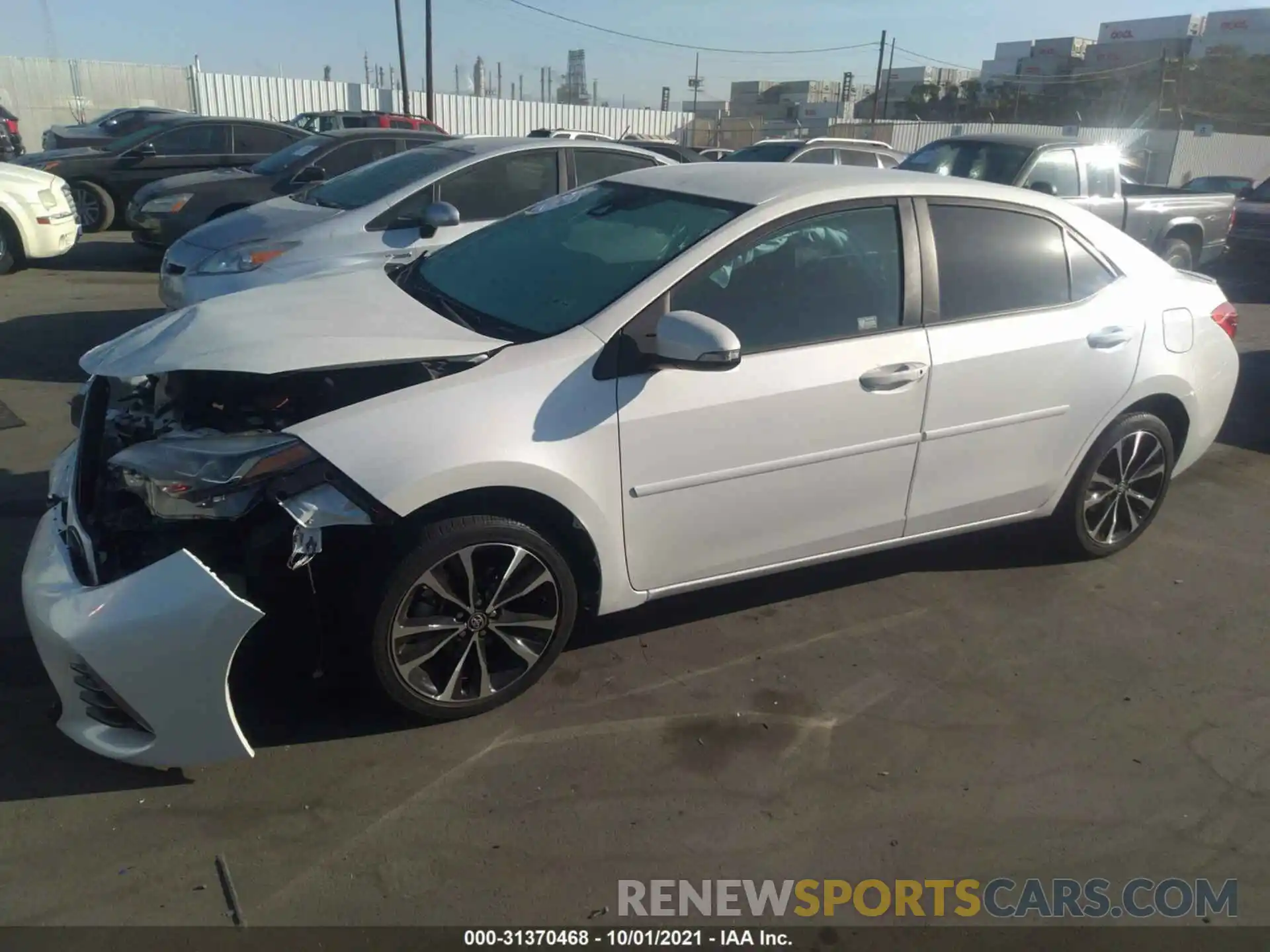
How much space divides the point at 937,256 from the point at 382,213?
4149 mm

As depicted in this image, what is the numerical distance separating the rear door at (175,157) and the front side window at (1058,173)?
10085 millimetres

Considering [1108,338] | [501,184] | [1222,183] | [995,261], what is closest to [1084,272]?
[1108,338]

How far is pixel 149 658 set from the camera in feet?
8.59

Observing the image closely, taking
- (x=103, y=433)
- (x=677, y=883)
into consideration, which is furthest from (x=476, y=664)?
(x=103, y=433)

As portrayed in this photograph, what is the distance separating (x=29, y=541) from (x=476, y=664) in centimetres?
239

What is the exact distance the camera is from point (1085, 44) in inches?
3465

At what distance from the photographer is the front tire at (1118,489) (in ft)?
14.5

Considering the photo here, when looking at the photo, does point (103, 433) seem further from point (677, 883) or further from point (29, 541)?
point (677, 883)

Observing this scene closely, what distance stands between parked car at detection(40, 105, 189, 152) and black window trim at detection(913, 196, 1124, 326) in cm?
1587

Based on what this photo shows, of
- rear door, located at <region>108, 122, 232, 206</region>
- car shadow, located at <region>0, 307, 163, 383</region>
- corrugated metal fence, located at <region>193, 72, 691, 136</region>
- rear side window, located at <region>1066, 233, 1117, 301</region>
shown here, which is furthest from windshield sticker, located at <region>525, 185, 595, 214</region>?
corrugated metal fence, located at <region>193, 72, 691, 136</region>

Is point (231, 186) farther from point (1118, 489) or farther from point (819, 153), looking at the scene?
point (1118, 489)

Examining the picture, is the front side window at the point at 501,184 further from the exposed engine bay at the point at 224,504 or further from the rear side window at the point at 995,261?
the exposed engine bay at the point at 224,504

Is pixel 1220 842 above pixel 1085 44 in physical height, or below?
below
